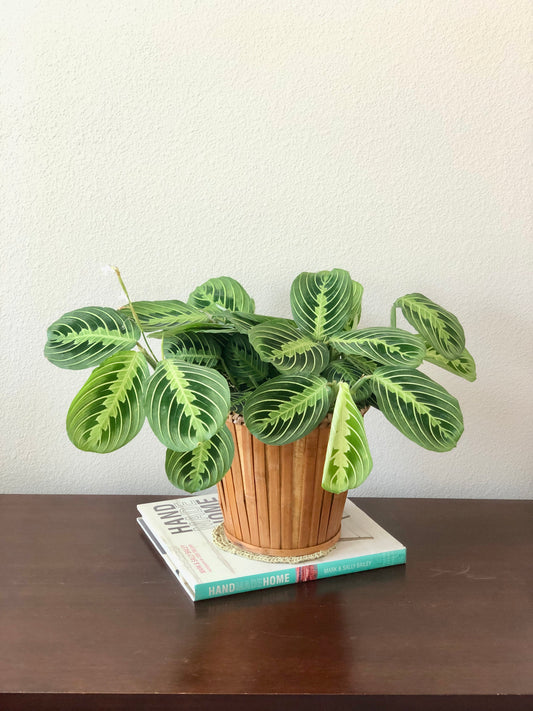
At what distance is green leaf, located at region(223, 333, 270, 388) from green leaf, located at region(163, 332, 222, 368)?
0.05 ft

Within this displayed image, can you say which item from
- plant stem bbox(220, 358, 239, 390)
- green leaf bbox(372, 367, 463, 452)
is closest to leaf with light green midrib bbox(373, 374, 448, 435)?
green leaf bbox(372, 367, 463, 452)

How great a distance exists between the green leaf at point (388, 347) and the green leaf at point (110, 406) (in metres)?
0.25

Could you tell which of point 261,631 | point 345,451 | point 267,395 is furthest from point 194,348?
point 261,631

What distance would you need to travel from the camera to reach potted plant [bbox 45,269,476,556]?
737 millimetres

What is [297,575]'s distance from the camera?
88 cm

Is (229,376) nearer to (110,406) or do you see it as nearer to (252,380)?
(252,380)

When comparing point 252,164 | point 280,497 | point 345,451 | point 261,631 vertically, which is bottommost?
point 261,631

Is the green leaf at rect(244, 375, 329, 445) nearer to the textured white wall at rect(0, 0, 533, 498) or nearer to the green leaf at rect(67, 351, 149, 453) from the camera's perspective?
the green leaf at rect(67, 351, 149, 453)

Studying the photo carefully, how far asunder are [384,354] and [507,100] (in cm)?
62

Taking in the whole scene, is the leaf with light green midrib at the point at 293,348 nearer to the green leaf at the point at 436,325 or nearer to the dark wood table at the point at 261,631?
the green leaf at the point at 436,325

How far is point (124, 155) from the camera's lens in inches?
44.2

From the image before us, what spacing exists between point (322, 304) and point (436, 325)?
15 cm

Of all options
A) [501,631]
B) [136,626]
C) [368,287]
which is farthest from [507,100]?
[136,626]

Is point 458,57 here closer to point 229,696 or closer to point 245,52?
point 245,52
